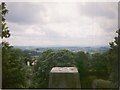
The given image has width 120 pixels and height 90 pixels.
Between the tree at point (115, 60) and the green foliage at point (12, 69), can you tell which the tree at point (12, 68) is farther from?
the tree at point (115, 60)

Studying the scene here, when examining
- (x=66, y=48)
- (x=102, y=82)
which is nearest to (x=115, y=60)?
(x=102, y=82)

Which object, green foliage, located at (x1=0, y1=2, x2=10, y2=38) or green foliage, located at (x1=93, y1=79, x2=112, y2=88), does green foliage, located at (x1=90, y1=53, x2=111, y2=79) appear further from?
green foliage, located at (x1=0, y1=2, x2=10, y2=38)

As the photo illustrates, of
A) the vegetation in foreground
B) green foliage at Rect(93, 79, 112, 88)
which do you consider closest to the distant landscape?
the vegetation in foreground

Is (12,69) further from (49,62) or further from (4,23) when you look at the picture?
(4,23)

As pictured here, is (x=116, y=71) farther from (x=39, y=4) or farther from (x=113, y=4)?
(x=39, y=4)

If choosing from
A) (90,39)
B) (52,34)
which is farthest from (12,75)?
(90,39)
